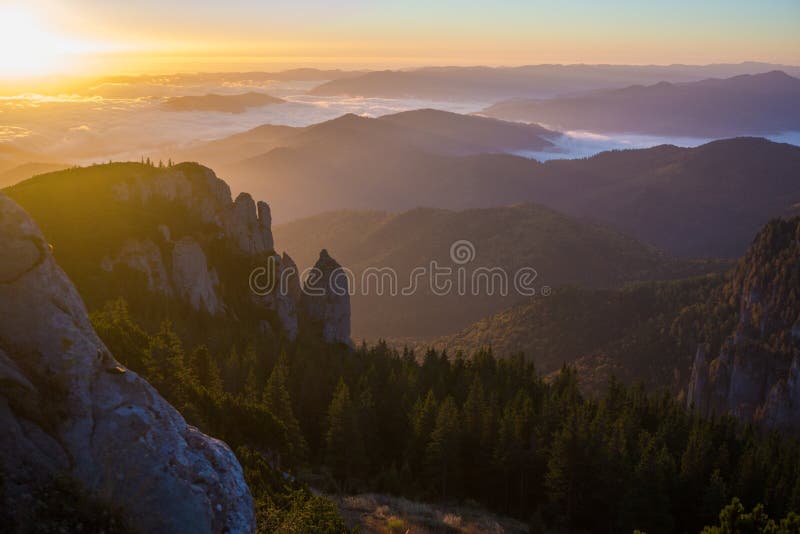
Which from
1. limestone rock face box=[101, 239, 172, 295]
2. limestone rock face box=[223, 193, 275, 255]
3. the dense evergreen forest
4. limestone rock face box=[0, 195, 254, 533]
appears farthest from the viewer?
limestone rock face box=[223, 193, 275, 255]

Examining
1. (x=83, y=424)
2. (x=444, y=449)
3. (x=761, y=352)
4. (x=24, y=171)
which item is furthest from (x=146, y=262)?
(x=761, y=352)

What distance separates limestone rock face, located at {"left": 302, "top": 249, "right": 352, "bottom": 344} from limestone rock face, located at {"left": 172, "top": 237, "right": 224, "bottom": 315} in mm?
22641

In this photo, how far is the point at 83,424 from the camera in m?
11.5

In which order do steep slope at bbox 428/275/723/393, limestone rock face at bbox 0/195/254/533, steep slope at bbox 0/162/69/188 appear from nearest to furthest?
limestone rock face at bbox 0/195/254/533 < steep slope at bbox 428/275/723/393 < steep slope at bbox 0/162/69/188

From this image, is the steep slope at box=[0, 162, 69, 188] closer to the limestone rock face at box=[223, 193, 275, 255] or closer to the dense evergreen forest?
the limestone rock face at box=[223, 193, 275, 255]

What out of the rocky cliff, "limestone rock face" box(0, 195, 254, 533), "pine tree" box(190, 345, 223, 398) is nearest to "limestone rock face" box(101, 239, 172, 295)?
"pine tree" box(190, 345, 223, 398)

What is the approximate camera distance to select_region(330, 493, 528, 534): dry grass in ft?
79.2

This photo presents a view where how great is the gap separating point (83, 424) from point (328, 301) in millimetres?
73027

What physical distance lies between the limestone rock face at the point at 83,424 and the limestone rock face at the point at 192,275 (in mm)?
44956

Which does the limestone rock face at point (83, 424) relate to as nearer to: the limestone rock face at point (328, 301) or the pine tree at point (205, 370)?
the pine tree at point (205, 370)

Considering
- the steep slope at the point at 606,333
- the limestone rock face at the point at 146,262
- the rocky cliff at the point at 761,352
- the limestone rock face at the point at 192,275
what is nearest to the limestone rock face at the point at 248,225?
the limestone rock face at the point at 192,275

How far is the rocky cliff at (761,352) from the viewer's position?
12162cm

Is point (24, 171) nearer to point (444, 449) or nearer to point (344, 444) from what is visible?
point (344, 444)

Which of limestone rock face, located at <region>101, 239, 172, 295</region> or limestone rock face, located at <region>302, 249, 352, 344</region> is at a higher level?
limestone rock face, located at <region>101, 239, 172, 295</region>
